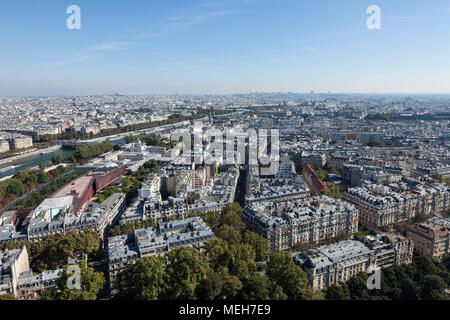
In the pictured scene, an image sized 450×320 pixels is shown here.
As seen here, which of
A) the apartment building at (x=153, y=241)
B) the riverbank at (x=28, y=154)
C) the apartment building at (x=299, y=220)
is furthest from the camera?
the riverbank at (x=28, y=154)

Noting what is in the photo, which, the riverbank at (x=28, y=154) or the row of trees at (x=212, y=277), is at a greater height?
the riverbank at (x=28, y=154)

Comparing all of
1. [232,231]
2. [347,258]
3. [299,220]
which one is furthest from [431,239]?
[232,231]

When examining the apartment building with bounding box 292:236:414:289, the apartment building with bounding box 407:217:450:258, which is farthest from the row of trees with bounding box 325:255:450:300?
the apartment building with bounding box 407:217:450:258

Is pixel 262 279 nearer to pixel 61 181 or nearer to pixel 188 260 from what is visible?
pixel 188 260

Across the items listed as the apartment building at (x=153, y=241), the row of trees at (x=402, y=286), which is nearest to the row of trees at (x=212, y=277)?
the apartment building at (x=153, y=241)

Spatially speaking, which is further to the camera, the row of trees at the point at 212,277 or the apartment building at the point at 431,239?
the apartment building at the point at 431,239

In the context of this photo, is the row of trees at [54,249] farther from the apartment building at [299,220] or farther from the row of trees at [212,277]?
the apartment building at [299,220]

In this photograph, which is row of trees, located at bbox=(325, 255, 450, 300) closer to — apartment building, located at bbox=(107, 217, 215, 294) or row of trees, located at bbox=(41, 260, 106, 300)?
apartment building, located at bbox=(107, 217, 215, 294)

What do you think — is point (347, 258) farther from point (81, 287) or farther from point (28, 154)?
point (28, 154)
